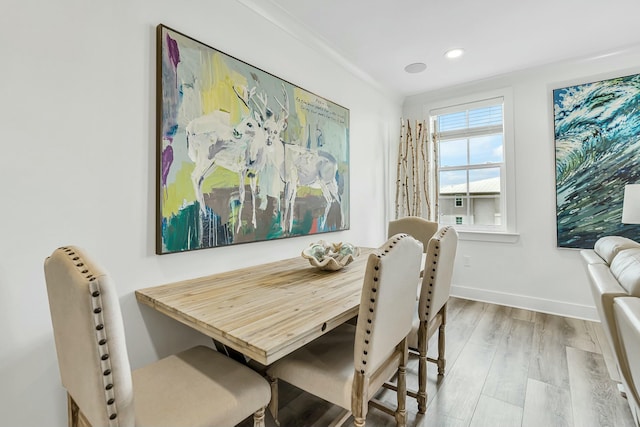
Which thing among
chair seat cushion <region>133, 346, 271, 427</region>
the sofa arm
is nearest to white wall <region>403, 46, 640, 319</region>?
the sofa arm

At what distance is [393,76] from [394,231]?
1.72 m

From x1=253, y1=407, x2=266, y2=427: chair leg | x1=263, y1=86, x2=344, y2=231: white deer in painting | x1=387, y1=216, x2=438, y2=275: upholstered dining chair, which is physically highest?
x1=263, y1=86, x2=344, y2=231: white deer in painting

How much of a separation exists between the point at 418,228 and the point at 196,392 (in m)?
2.39

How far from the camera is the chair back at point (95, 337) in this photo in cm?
73

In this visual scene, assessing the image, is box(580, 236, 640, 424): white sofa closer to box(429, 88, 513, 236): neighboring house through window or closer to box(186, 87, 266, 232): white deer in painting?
box(186, 87, 266, 232): white deer in painting

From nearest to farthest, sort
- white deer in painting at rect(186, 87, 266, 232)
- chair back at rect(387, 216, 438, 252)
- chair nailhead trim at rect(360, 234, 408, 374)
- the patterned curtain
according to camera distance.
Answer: chair nailhead trim at rect(360, 234, 408, 374) < white deer in painting at rect(186, 87, 266, 232) < chair back at rect(387, 216, 438, 252) < the patterned curtain

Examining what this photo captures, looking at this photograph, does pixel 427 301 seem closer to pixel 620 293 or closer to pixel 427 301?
pixel 427 301

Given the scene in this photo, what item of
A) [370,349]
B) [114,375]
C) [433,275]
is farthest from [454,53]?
[114,375]

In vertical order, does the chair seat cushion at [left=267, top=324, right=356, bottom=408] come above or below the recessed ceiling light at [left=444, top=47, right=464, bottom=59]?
below

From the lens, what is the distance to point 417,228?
9.59 feet

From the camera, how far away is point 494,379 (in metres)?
1.94

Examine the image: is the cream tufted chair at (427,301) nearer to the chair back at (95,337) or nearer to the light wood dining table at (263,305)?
the light wood dining table at (263,305)

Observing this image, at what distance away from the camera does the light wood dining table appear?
0.96 meters

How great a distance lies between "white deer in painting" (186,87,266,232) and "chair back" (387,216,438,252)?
5.34 feet
